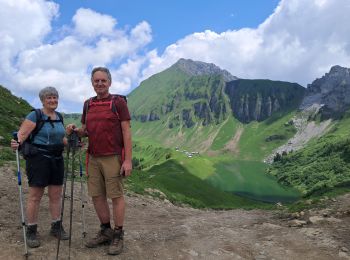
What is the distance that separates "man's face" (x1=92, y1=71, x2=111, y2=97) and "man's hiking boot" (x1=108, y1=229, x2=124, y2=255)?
3404mm

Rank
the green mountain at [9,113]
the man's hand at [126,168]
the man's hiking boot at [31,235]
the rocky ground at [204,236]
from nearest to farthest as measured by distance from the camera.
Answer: the man's hand at [126,168]
the man's hiking boot at [31,235]
the rocky ground at [204,236]
the green mountain at [9,113]

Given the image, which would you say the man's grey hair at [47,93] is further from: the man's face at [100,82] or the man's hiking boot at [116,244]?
the man's hiking boot at [116,244]

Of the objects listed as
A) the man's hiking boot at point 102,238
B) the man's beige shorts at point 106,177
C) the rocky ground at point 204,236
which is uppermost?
the man's beige shorts at point 106,177

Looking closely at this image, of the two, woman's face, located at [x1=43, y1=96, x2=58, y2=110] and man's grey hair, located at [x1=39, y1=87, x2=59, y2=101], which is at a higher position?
man's grey hair, located at [x1=39, y1=87, x2=59, y2=101]

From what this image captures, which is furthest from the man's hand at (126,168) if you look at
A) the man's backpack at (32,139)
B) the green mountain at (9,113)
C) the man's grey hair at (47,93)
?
the green mountain at (9,113)

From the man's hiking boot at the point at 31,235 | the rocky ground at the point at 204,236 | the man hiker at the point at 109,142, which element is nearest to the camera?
the man hiker at the point at 109,142

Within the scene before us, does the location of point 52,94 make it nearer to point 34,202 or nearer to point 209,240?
point 34,202

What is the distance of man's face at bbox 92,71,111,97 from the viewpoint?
9.38 meters

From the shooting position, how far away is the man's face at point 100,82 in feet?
30.8

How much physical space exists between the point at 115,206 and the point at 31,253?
2.16 m

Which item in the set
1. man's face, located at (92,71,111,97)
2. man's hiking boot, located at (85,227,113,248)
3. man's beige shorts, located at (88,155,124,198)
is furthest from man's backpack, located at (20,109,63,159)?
man's hiking boot, located at (85,227,113,248)

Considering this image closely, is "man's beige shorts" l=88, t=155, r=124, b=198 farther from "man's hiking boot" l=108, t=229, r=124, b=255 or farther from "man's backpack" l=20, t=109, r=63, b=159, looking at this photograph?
"man's backpack" l=20, t=109, r=63, b=159

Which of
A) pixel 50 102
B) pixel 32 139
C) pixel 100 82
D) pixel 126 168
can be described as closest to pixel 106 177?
pixel 126 168

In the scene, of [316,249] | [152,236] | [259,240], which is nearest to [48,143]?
[152,236]
